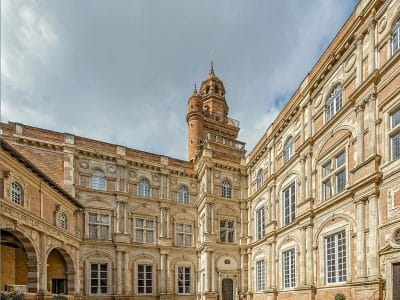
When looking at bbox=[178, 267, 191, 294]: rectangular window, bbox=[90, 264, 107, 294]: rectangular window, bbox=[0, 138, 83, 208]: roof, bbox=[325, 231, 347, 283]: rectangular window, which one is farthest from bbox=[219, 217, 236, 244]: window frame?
bbox=[325, 231, 347, 283]: rectangular window

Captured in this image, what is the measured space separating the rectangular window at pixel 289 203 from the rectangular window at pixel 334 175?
12.2ft

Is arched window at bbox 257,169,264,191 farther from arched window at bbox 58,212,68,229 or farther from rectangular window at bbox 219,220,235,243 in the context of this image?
arched window at bbox 58,212,68,229

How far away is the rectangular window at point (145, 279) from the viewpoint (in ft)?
98.3

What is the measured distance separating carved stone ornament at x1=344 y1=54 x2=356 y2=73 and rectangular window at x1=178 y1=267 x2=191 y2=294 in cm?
2223

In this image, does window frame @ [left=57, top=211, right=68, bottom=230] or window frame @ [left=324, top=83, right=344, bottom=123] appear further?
window frame @ [left=57, top=211, right=68, bottom=230]

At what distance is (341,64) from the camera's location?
1850 cm

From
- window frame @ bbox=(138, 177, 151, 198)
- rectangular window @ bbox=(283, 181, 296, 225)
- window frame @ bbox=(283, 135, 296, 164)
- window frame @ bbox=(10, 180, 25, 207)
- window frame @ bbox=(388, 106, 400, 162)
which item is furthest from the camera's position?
window frame @ bbox=(138, 177, 151, 198)

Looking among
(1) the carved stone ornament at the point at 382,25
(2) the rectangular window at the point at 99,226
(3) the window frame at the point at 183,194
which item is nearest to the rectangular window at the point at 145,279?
(2) the rectangular window at the point at 99,226

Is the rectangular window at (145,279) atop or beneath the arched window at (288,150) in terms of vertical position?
beneath

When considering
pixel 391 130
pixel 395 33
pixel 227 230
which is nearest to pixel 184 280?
pixel 227 230

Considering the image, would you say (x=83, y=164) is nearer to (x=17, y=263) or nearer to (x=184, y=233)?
(x=17, y=263)

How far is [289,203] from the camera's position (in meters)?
23.8

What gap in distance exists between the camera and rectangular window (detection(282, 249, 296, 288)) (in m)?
22.3

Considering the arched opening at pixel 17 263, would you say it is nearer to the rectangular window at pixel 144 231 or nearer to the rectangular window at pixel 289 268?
the rectangular window at pixel 144 231
